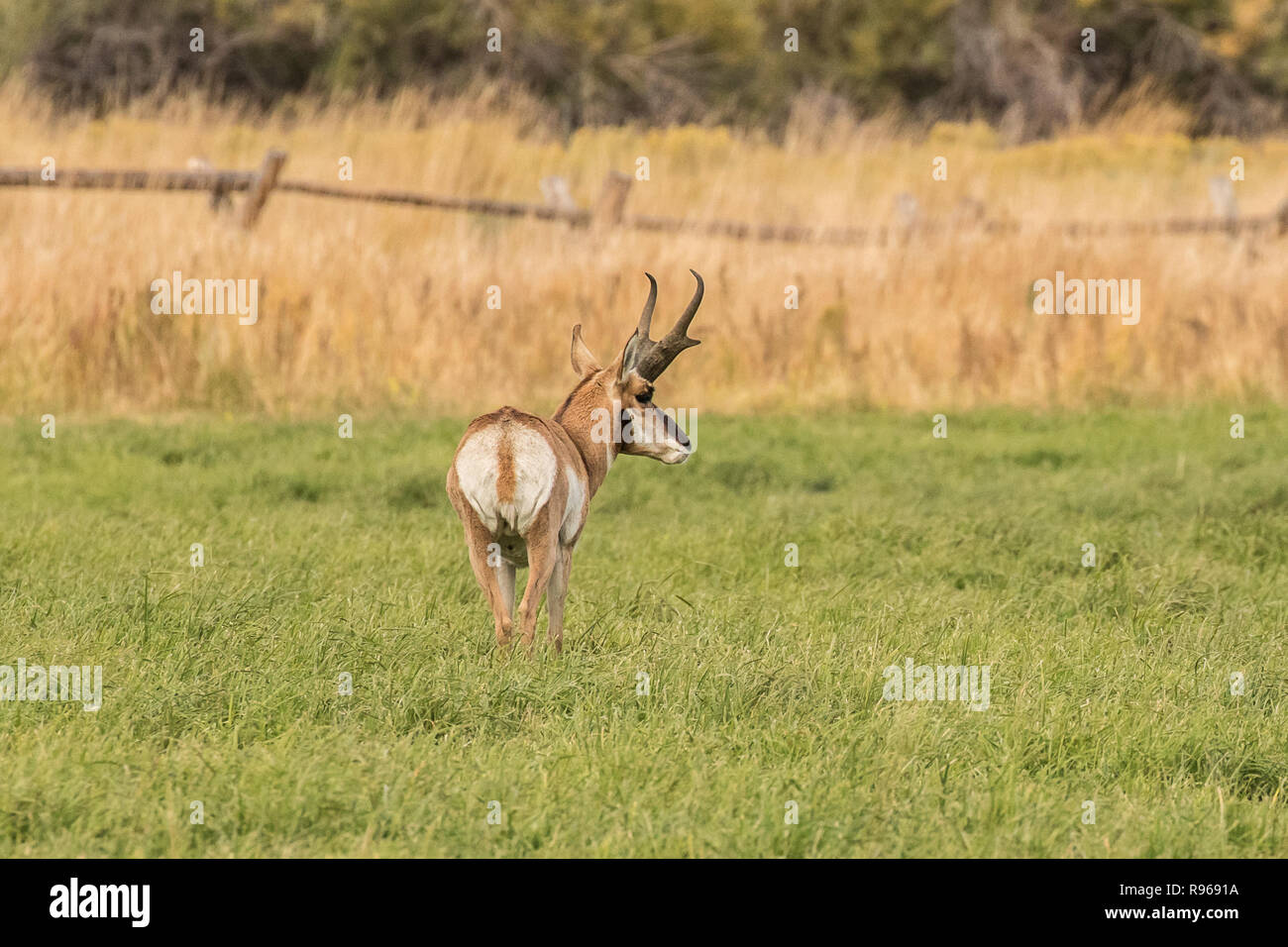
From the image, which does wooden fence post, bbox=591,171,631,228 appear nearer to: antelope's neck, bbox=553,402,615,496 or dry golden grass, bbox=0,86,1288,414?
dry golden grass, bbox=0,86,1288,414

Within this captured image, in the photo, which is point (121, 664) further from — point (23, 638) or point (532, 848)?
point (532, 848)

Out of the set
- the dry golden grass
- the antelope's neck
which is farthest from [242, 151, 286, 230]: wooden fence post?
the antelope's neck

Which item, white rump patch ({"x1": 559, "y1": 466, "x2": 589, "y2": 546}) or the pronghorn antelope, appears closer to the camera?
the pronghorn antelope

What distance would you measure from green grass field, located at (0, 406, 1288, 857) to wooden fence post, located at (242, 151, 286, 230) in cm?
420

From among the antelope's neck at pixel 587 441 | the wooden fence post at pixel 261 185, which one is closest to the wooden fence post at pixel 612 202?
the wooden fence post at pixel 261 185

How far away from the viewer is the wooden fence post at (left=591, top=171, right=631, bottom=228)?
15.9 meters

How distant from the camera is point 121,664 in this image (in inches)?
A: 223

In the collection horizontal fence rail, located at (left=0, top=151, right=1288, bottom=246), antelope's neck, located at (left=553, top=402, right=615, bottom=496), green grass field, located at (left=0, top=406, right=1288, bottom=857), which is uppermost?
horizontal fence rail, located at (left=0, top=151, right=1288, bottom=246)

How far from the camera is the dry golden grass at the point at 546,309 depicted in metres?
12.8

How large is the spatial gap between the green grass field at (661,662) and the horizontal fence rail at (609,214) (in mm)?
4157

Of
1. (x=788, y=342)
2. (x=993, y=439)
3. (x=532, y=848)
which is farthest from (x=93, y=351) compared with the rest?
(x=532, y=848)

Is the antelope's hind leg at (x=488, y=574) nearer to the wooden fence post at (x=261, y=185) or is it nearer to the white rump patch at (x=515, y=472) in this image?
the white rump patch at (x=515, y=472)

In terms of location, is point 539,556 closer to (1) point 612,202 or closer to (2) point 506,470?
(2) point 506,470

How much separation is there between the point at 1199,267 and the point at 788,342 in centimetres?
438
